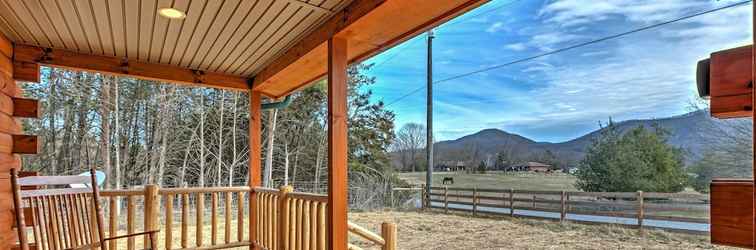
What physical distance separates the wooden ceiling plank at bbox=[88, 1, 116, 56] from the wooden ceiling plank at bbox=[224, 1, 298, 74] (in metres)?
0.82

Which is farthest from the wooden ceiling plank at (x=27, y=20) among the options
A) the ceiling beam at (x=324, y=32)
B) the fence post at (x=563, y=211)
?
the fence post at (x=563, y=211)

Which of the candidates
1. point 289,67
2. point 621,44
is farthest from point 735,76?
point 621,44

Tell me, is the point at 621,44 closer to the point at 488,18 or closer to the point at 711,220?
the point at 488,18

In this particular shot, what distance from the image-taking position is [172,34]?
251cm

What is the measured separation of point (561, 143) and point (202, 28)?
22.6 feet

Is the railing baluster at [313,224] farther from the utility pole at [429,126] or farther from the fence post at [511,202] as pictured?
the utility pole at [429,126]

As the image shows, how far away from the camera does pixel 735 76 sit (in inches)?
20.8

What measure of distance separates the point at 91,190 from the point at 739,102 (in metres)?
3.07

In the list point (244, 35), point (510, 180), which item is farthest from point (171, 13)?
point (510, 180)

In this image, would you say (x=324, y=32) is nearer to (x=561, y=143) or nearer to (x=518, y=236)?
(x=518, y=236)

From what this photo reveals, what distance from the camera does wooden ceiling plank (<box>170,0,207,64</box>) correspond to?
79.7 inches

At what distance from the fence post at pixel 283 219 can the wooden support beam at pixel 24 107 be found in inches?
71.6

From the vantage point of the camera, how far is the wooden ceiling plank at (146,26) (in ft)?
6.66

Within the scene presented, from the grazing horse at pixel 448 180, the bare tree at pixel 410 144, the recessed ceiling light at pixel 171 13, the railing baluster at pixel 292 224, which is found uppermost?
the recessed ceiling light at pixel 171 13
